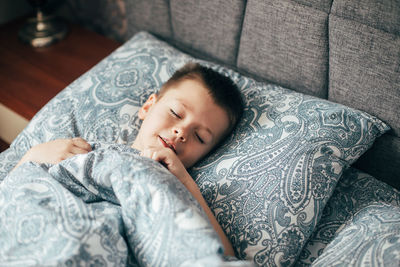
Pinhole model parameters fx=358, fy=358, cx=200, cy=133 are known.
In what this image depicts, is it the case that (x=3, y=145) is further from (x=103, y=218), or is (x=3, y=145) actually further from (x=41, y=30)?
(x=103, y=218)

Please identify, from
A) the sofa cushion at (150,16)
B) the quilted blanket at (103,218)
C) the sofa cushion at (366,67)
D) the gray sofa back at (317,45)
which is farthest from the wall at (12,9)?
the sofa cushion at (366,67)

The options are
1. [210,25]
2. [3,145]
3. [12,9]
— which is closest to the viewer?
[210,25]

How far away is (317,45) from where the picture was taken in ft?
3.77

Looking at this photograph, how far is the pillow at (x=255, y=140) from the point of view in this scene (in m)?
0.95

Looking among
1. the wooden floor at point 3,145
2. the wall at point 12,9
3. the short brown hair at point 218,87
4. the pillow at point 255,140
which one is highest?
the wall at point 12,9

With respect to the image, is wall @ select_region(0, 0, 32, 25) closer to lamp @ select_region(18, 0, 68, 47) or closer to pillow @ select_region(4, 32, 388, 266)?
lamp @ select_region(18, 0, 68, 47)

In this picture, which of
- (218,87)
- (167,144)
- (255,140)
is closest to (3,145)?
(167,144)

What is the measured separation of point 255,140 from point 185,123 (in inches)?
8.6

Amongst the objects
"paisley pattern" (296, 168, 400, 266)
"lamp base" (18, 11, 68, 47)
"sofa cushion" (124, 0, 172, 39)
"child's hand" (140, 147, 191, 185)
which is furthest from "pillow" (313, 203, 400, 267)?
"lamp base" (18, 11, 68, 47)

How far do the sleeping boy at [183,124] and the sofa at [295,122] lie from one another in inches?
2.0

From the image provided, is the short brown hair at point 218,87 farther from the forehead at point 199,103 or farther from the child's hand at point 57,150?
the child's hand at point 57,150

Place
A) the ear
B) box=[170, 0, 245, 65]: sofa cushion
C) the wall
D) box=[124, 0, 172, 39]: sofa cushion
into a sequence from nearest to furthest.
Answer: the ear, box=[170, 0, 245, 65]: sofa cushion, box=[124, 0, 172, 39]: sofa cushion, the wall

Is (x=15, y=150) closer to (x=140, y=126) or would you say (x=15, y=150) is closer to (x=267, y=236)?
(x=140, y=126)

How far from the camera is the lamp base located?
1760 millimetres
